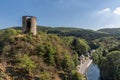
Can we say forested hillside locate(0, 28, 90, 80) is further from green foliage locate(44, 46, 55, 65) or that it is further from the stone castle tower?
the stone castle tower

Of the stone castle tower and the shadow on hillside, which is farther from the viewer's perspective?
the stone castle tower

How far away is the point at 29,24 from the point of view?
71688mm

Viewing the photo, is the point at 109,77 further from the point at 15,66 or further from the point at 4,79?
the point at 4,79

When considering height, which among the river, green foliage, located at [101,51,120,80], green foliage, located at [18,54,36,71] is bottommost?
the river

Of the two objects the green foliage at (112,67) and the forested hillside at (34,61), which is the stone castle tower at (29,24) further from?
the green foliage at (112,67)

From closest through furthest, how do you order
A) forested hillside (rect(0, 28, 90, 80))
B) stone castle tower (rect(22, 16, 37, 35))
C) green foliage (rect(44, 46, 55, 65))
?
forested hillside (rect(0, 28, 90, 80)) → green foliage (rect(44, 46, 55, 65)) → stone castle tower (rect(22, 16, 37, 35))

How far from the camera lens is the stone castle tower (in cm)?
7081

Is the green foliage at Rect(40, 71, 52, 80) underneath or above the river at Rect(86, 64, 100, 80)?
above

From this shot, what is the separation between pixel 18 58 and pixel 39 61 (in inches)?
212

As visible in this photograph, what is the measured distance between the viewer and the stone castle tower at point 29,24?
7081 cm

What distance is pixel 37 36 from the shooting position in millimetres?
69438

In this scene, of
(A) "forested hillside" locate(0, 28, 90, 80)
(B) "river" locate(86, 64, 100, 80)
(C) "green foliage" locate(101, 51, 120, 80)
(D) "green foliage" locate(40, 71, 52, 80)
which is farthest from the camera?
(B) "river" locate(86, 64, 100, 80)

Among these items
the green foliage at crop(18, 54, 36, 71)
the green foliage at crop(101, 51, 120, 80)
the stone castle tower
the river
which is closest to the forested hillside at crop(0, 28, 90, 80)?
the green foliage at crop(18, 54, 36, 71)

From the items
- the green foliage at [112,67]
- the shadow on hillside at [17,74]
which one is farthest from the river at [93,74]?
the shadow on hillside at [17,74]
